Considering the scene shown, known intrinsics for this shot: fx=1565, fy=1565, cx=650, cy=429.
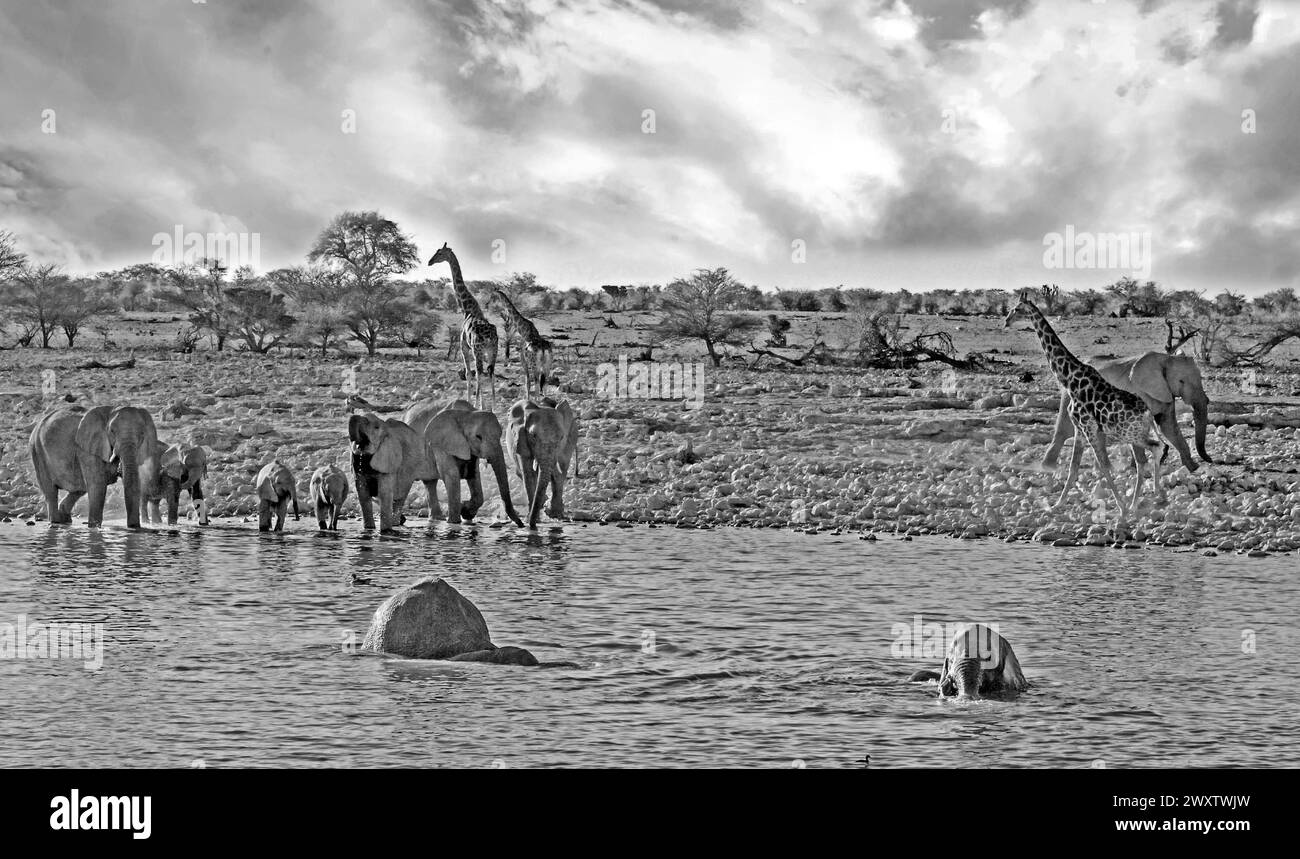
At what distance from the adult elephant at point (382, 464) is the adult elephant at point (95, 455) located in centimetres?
222

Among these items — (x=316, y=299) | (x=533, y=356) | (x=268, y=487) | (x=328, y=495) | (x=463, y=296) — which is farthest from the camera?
(x=316, y=299)

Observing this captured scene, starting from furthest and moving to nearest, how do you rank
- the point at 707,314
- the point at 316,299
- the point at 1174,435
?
the point at 316,299 → the point at 707,314 → the point at 1174,435

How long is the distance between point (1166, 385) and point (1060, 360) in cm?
337

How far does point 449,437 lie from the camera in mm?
16516

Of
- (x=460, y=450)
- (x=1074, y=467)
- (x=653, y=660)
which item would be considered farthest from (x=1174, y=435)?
(x=653, y=660)

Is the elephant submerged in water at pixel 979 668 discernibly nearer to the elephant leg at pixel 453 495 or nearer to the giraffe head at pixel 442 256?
the elephant leg at pixel 453 495

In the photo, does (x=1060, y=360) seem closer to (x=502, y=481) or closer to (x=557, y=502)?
(x=557, y=502)

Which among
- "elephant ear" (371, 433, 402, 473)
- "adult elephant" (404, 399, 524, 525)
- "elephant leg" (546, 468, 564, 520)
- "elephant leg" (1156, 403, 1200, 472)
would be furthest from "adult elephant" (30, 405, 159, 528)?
"elephant leg" (1156, 403, 1200, 472)

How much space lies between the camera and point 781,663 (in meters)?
9.55

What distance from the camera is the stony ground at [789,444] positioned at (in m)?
16.0

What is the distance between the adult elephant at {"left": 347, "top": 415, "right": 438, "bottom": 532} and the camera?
611 inches

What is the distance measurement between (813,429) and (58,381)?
1421cm
